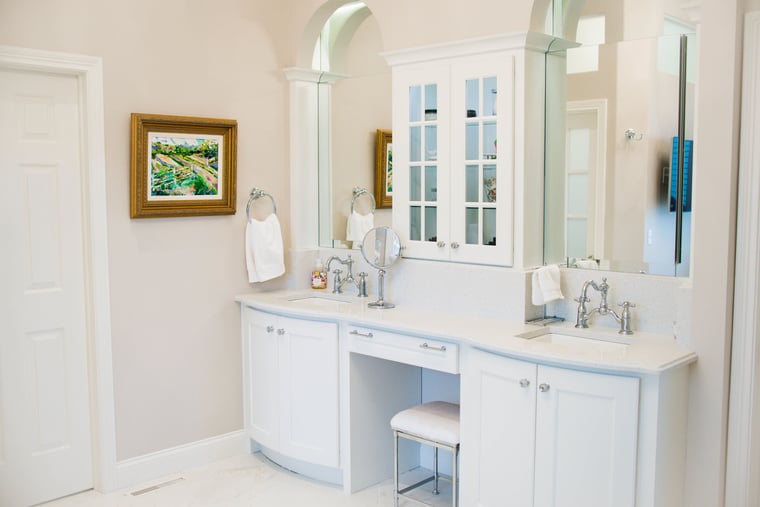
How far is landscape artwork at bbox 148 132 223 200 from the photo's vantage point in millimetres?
3811

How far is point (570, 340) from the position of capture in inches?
125

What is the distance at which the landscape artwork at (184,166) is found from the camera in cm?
381

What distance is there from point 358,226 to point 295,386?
100 centimetres

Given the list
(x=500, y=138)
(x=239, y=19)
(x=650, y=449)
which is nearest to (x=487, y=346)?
(x=650, y=449)

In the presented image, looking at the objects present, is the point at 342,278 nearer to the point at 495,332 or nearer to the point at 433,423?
Answer: the point at 433,423

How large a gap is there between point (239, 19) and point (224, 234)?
3.84 feet

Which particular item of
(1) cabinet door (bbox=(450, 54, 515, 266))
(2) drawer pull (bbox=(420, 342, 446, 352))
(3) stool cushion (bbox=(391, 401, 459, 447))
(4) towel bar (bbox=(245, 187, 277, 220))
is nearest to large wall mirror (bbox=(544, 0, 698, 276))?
(1) cabinet door (bbox=(450, 54, 515, 266))

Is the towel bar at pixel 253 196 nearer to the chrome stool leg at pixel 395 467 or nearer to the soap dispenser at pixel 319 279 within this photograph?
the soap dispenser at pixel 319 279

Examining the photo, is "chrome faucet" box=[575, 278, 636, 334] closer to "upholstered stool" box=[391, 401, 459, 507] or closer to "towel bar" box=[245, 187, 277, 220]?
"upholstered stool" box=[391, 401, 459, 507]

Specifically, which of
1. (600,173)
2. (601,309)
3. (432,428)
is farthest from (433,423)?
(600,173)

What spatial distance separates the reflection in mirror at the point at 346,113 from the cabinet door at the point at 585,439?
1.66 meters

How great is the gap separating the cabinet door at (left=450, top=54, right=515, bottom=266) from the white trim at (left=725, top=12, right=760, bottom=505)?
989 mm

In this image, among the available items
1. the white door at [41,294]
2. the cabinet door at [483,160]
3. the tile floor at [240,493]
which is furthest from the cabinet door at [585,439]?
the white door at [41,294]

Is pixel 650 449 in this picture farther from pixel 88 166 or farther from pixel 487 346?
pixel 88 166
